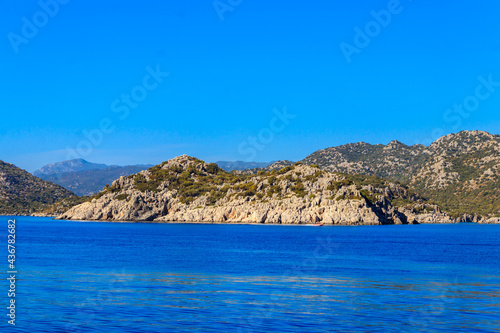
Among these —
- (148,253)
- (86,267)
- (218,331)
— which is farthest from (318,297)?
(148,253)

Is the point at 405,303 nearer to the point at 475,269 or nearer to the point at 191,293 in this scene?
the point at 191,293

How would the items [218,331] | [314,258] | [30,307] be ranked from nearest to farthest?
[218,331], [30,307], [314,258]

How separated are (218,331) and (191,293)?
45.8 feet

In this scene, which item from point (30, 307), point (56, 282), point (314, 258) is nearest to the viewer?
point (30, 307)

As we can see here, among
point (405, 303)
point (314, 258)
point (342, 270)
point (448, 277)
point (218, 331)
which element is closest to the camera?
point (218, 331)

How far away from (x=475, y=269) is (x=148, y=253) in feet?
161

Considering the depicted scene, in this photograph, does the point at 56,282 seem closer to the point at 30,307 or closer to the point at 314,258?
the point at 30,307

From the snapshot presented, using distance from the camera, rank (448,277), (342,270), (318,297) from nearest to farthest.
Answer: (318,297) → (448,277) → (342,270)

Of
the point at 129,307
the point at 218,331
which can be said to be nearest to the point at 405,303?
the point at 218,331

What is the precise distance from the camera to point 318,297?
4338cm

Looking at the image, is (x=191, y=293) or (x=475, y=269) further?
(x=475, y=269)

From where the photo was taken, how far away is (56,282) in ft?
164

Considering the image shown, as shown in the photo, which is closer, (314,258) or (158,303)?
(158,303)

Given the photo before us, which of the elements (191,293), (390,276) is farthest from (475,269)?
(191,293)
